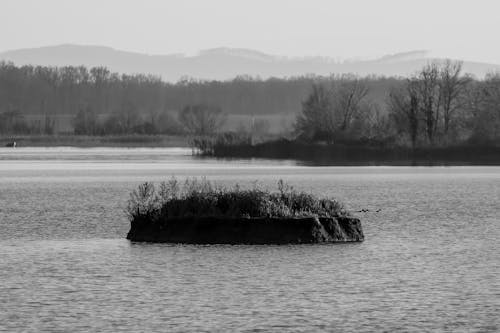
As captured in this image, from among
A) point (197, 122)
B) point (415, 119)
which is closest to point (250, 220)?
point (415, 119)

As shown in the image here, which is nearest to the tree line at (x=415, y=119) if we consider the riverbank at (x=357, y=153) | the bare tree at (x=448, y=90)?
the bare tree at (x=448, y=90)

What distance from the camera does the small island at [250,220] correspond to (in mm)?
34844

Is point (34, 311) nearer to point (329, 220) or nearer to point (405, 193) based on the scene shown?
point (329, 220)

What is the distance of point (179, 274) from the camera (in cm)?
2906

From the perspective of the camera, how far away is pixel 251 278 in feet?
93.1

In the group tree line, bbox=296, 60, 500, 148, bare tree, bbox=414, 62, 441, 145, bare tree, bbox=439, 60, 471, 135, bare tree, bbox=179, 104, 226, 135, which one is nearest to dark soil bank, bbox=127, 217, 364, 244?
tree line, bbox=296, 60, 500, 148

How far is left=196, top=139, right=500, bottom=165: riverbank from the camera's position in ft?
363

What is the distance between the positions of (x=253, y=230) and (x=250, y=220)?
32 centimetres

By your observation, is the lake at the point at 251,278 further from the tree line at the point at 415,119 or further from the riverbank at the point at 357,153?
Answer: the tree line at the point at 415,119

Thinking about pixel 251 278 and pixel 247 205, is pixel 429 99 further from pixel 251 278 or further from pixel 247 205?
pixel 251 278

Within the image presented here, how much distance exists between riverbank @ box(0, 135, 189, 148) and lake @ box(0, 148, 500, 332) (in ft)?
385

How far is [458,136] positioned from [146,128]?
78.7m

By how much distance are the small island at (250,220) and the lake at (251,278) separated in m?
0.81

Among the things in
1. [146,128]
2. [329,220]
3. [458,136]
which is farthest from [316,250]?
[146,128]
